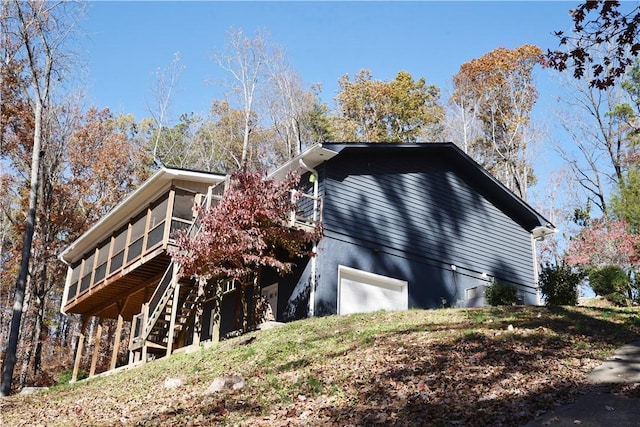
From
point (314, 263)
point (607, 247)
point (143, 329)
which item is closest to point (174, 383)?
point (143, 329)

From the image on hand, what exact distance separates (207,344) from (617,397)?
11.2 metres

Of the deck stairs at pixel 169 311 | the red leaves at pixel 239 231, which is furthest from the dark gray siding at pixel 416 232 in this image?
the deck stairs at pixel 169 311

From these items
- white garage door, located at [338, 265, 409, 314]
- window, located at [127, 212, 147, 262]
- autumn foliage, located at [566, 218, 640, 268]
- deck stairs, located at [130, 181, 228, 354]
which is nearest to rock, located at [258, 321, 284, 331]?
white garage door, located at [338, 265, 409, 314]

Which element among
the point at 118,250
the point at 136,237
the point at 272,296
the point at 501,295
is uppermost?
the point at 136,237

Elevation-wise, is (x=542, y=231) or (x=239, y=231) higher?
(x=542, y=231)

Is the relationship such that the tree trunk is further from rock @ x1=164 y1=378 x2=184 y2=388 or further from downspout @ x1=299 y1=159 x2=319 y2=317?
rock @ x1=164 y1=378 x2=184 y2=388

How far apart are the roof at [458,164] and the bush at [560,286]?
528 centimetres

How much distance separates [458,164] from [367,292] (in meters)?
6.37

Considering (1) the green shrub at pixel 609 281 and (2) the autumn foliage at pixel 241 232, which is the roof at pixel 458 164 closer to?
(2) the autumn foliage at pixel 241 232

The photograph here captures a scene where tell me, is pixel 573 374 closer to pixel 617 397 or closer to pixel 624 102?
pixel 617 397

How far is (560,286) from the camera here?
17.5 meters

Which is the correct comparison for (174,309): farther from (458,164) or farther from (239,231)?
(458,164)

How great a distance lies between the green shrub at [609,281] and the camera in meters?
19.5

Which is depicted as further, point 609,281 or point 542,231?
point 542,231
